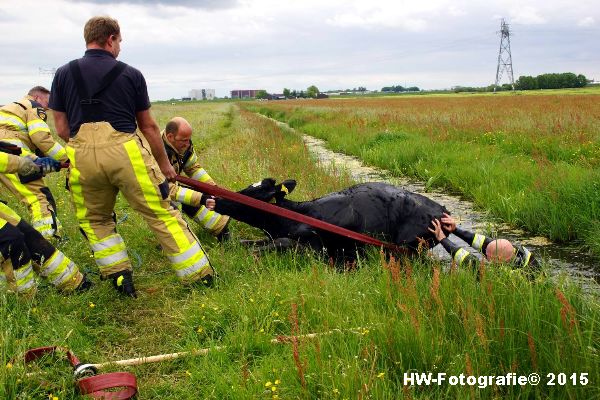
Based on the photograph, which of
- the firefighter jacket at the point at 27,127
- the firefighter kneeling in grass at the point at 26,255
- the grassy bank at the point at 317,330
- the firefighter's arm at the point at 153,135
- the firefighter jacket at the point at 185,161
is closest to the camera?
the grassy bank at the point at 317,330

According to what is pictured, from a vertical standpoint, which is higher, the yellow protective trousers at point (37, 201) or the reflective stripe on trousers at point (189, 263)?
the yellow protective trousers at point (37, 201)

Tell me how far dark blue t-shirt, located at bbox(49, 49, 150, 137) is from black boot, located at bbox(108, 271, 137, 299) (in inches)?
45.9

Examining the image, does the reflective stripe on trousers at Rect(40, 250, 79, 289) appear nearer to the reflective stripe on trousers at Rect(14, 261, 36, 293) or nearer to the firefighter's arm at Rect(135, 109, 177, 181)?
the reflective stripe on trousers at Rect(14, 261, 36, 293)

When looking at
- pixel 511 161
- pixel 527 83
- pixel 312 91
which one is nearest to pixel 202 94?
pixel 312 91

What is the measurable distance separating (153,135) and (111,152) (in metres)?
0.46

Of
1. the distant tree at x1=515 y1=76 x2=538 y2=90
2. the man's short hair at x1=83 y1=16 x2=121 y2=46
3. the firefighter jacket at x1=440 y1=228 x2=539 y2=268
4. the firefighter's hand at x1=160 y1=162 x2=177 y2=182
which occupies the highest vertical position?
the distant tree at x1=515 y1=76 x2=538 y2=90

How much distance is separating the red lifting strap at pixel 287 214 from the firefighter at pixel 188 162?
65 cm

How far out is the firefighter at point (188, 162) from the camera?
4.64 m

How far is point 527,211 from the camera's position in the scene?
5336 mm

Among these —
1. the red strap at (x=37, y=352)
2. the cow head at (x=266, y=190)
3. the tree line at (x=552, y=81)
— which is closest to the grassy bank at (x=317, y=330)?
the red strap at (x=37, y=352)

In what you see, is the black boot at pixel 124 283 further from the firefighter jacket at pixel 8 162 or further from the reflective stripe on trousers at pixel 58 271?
the firefighter jacket at pixel 8 162

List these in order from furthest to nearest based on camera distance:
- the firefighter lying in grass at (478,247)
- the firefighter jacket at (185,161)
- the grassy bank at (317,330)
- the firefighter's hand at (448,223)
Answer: the firefighter jacket at (185,161) < the firefighter's hand at (448,223) < the firefighter lying in grass at (478,247) < the grassy bank at (317,330)

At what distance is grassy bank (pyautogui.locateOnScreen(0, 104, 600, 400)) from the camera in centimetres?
206

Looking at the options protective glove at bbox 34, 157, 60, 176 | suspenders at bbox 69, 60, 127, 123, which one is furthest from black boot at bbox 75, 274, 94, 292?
→ suspenders at bbox 69, 60, 127, 123
